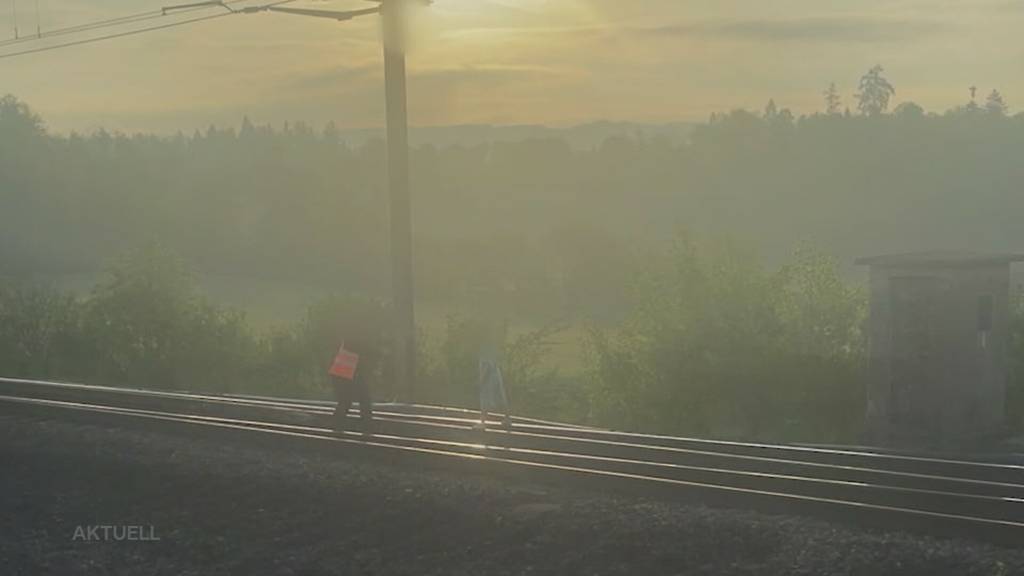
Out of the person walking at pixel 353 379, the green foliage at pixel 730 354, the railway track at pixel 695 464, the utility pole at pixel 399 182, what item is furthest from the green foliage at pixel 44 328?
the person walking at pixel 353 379

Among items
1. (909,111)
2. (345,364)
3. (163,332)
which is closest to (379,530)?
(345,364)

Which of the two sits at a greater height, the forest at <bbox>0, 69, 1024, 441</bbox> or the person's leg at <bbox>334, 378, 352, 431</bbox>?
the forest at <bbox>0, 69, 1024, 441</bbox>

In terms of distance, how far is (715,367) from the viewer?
36.0 meters

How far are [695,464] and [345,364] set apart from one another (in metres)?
5.26

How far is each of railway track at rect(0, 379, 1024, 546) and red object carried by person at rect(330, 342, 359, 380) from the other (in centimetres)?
79

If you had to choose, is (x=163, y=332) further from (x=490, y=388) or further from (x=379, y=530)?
(x=379, y=530)

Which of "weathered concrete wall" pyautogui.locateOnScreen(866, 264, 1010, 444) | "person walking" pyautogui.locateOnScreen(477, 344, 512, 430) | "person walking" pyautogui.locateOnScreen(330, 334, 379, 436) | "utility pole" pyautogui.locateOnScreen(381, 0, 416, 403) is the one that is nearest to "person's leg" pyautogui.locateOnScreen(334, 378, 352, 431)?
"person walking" pyautogui.locateOnScreen(330, 334, 379, 436)

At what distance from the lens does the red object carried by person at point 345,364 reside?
15.9 meters

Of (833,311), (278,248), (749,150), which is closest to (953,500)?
(833,311)

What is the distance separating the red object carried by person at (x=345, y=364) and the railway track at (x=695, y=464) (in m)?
0.79

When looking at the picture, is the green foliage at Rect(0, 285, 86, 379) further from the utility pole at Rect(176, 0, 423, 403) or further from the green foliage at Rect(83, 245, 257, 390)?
the utility pole at Rect(176, 0, 423, 403)

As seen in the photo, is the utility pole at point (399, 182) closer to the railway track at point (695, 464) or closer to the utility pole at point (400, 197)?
the utility pole at point (400, 197)

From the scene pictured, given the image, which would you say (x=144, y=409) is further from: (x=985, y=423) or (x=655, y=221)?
(x=655, y=221)

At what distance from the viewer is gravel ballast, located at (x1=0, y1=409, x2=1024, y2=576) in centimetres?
904
